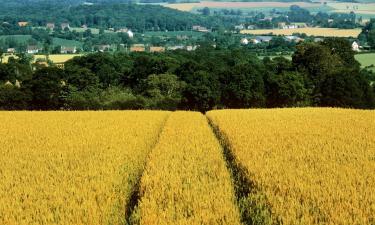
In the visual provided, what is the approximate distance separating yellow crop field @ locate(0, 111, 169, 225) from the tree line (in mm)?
38625

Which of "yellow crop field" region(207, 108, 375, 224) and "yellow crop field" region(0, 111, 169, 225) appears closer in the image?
"yellow crop field" region(207, 108, 375, 224)

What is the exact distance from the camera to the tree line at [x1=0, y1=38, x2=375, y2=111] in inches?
2648

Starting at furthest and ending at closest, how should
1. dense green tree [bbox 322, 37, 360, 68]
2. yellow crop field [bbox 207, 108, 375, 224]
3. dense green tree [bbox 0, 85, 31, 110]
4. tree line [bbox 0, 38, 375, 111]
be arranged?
dense green tree [bbox 322, 37, 360, 68] < dense green tree [bbox 0, 85, 31, 110] < tree line [bbox 0, 38, 375, 111] < yellow crop field [bbox 207, 108, 375, 224]

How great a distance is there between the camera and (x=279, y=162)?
14562 mm

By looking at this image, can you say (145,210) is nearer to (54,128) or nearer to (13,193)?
(13,193)

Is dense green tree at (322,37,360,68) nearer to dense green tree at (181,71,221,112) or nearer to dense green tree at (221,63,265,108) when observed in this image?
dense green tree at (221,63,265,108)

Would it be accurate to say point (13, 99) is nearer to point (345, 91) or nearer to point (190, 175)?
point (345, 91)

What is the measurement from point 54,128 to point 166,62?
66533 millimetres

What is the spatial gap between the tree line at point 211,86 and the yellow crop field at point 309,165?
41182 millimetres

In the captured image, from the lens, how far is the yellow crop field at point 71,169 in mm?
10516

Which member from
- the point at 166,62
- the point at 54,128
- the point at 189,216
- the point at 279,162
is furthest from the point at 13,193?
the point at 166,62

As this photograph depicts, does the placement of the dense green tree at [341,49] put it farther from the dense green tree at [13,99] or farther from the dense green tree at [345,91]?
the dense green tree at [13,99]

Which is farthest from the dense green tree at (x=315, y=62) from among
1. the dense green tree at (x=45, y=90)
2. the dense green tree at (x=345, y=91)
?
the dense green tree at (x=45, y=90)

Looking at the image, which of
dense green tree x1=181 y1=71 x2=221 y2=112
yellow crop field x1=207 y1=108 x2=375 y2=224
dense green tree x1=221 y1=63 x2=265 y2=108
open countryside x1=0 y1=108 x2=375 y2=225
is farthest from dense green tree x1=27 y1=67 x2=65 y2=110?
yellow crop field x1=207 y1=108 x2=375 y2=224
